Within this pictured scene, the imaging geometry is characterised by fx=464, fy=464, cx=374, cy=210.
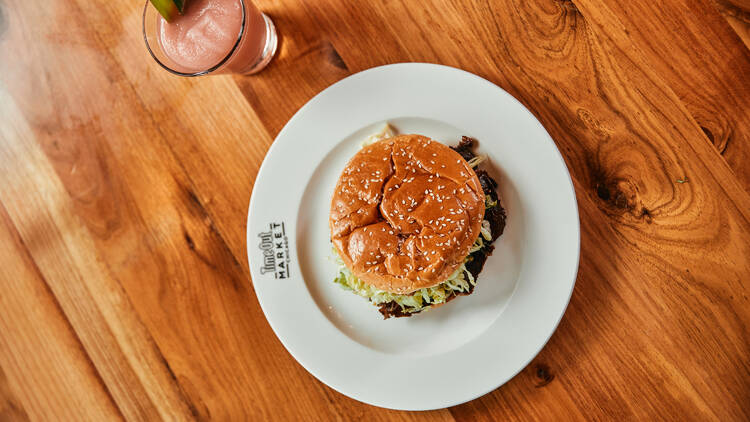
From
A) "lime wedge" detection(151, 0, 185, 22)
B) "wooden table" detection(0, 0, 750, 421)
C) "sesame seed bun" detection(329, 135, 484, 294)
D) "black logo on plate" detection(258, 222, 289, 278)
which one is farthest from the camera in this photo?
"black logo on plate" detection(258, 222, 289, 278)

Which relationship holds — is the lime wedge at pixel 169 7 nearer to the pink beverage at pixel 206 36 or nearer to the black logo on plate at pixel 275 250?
the pink beverage at pixel 206 36

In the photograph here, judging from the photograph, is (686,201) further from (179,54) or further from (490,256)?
(179,54)

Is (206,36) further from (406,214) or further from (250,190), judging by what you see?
(406,214)

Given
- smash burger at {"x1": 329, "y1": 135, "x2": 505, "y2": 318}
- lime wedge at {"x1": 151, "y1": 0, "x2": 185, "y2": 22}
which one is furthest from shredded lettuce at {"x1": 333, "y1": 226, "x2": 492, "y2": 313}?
lime wedge at {"x1": 151, "y1": 0, "x2": 185, "y2": 22}

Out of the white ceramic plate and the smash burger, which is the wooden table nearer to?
the white ceramic plate

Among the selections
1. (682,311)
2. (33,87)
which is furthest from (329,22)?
(682,311)

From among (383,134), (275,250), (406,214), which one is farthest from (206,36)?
(406,214)

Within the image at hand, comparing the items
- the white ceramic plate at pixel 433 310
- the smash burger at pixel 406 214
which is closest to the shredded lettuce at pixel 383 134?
the white ceramic plate at pixel 433 310
